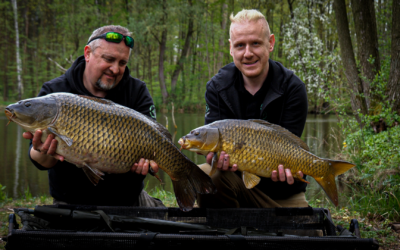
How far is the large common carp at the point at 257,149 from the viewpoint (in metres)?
1.51

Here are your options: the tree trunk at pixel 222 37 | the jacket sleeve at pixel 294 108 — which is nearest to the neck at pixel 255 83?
the jacket sleeve at pixel 294 108

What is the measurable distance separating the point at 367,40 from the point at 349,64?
1.01ft

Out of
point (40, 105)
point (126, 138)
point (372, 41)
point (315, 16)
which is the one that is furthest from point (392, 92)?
point (315, 16)

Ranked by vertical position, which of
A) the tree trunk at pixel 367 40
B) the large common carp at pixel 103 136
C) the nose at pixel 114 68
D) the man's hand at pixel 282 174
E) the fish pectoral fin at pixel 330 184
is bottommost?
the fish pectoral fin at pixel 330 184

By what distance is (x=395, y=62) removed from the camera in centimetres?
328

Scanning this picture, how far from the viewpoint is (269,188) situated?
1.88m

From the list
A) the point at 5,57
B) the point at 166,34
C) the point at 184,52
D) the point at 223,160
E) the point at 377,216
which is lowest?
the point at 377,216

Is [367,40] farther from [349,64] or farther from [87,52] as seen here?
[87,52]

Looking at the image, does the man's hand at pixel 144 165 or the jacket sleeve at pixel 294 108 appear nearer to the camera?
the man's hand at pixel 144 165

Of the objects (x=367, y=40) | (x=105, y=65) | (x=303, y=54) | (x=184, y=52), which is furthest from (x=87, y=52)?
(x=184, y=52)

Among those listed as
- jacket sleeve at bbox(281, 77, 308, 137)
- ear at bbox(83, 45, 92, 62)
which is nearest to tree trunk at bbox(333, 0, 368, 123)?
jacket sleeve at bbox(281, 77, 308, 137)

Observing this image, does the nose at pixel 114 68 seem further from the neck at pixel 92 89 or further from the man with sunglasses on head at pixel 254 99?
the man with sunglasses on head at pixel 254 99

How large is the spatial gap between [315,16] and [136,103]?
8.59m

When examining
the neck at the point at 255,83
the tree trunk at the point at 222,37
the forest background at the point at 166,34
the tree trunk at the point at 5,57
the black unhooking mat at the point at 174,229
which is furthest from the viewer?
the tree trunk at the point at 5,57
